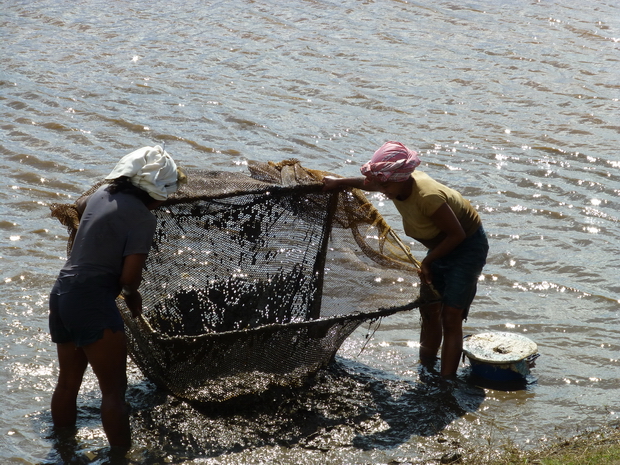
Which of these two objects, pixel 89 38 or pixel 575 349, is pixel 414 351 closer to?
pixel 575 349

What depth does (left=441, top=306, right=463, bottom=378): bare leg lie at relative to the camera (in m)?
4.40

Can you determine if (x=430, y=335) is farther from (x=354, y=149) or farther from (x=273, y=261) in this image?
(x=354, y=149)

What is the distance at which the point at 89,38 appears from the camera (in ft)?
41.2

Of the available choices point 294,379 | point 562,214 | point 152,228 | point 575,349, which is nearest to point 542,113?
point 562,214

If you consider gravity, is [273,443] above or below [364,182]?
below

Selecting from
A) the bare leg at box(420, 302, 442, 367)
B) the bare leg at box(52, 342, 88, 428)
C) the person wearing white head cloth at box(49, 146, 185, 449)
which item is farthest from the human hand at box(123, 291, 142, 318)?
the bare leg at box(420, 302, 442, 367)

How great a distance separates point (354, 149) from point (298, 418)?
489cm

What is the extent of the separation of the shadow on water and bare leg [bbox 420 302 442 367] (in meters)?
0.24

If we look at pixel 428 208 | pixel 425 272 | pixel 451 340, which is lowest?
pixel 451 340

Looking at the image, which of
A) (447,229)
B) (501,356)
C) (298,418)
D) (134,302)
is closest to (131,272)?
(134,302)

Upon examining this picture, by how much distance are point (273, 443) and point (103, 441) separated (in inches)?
35.1

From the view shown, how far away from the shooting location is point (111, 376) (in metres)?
3.49

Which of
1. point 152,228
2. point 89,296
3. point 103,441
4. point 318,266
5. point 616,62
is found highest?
point 616,62

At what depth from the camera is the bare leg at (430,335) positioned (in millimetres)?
4676
